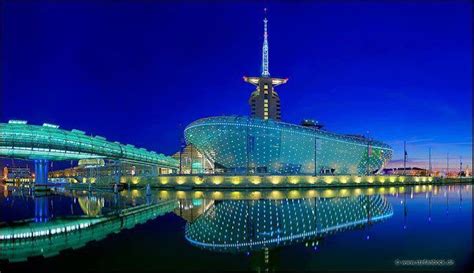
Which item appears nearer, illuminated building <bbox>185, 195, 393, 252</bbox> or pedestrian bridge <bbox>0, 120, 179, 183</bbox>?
illuminated building <bbox>185, 195, 393, 252</bbox>

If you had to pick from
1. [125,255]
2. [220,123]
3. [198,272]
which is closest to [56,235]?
[125,255]

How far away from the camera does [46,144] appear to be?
43.7 m

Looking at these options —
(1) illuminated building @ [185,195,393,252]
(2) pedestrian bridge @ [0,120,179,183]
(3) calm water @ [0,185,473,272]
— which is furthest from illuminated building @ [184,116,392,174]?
(3) calm water @ [0,185,473,272]

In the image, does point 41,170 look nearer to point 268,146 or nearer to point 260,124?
point 260,124

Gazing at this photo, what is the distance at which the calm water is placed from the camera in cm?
1209

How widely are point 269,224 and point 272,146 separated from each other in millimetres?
50535

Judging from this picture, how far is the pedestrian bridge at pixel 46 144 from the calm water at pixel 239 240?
62.9 ft

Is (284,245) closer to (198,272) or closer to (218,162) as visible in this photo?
(198,272)

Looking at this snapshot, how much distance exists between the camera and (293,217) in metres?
21.9

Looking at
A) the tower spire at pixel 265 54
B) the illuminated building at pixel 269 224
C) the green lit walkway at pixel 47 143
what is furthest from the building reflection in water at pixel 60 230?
the tower spire at pixel 265 54

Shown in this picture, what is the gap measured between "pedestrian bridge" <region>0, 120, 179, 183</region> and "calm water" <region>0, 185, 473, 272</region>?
62.9ft

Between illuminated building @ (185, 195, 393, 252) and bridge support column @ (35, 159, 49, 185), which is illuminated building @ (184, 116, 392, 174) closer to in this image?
bridge support column @ (35, 159, 49, 185)

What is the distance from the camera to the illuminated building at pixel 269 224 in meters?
15.4

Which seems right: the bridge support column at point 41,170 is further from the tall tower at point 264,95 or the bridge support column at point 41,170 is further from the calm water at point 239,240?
the tall tower at point 264,95
